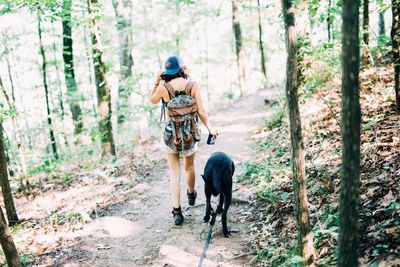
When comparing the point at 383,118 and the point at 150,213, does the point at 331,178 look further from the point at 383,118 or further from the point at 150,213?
the point at 150,213

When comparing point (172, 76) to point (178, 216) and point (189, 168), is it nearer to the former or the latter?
point (189, 168)

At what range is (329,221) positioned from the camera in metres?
4.12

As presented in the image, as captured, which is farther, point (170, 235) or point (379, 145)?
point (170, 235)

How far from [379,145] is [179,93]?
3004 millimetres

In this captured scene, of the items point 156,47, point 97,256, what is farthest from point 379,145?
point 156,47

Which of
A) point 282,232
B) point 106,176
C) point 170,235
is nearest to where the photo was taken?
point 282,232

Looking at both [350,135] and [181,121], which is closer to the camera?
[350,135]

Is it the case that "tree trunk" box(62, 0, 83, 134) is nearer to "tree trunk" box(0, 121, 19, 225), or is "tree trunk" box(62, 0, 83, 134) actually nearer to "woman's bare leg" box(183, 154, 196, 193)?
"tree trunk" box(0, 121, 19, 225)

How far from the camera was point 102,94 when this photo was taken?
10742 millimetres

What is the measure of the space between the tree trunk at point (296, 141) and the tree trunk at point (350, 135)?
2.33ft

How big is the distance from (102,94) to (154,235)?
6.34 metres

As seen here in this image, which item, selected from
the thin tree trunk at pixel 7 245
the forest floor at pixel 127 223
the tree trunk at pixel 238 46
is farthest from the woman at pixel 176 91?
the tree trunk at pixel 238 46

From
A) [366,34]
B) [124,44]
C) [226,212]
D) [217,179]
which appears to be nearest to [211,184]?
[217,179]

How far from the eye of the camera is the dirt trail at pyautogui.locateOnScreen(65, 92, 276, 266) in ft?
15.7
